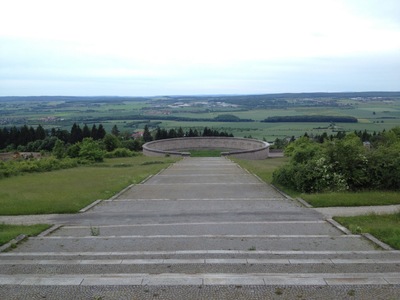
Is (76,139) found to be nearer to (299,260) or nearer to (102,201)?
(102,201)

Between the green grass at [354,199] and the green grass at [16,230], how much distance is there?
24.2ft

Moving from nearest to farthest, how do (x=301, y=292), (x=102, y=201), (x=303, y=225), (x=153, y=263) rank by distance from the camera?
(x=301, y=292) < (x=153, y=263) < (x=303, y=225) < (x=102, y=201)

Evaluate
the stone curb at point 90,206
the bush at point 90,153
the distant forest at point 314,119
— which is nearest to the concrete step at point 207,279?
the stone curb at point 90,206

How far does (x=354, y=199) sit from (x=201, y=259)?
7.61m

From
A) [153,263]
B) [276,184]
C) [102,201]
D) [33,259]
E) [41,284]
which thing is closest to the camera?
[41,284]

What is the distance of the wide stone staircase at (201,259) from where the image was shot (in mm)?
4570

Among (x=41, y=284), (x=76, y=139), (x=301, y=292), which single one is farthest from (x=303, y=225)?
(x=76, y=139)

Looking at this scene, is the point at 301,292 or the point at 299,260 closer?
the point at 301,292

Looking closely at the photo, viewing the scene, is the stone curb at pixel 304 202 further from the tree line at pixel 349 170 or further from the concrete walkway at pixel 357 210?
the tree line at pixel 349 170

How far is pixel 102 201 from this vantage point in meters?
13.2

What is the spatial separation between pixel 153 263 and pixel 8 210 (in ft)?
24.4

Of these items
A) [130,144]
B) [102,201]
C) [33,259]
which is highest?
[33,259]

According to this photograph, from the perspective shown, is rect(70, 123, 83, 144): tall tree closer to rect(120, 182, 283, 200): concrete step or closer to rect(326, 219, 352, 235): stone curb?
rect(120, 182, 283, 200): concrete step

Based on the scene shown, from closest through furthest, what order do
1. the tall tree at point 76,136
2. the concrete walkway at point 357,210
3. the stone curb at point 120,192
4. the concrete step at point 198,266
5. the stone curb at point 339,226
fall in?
the concrete step at point 198,266 < the stone curb at point 339,226 < the concrete walkway at point 357,210 < the stone curb at point 120,192 < the tall tree at point 76,136
